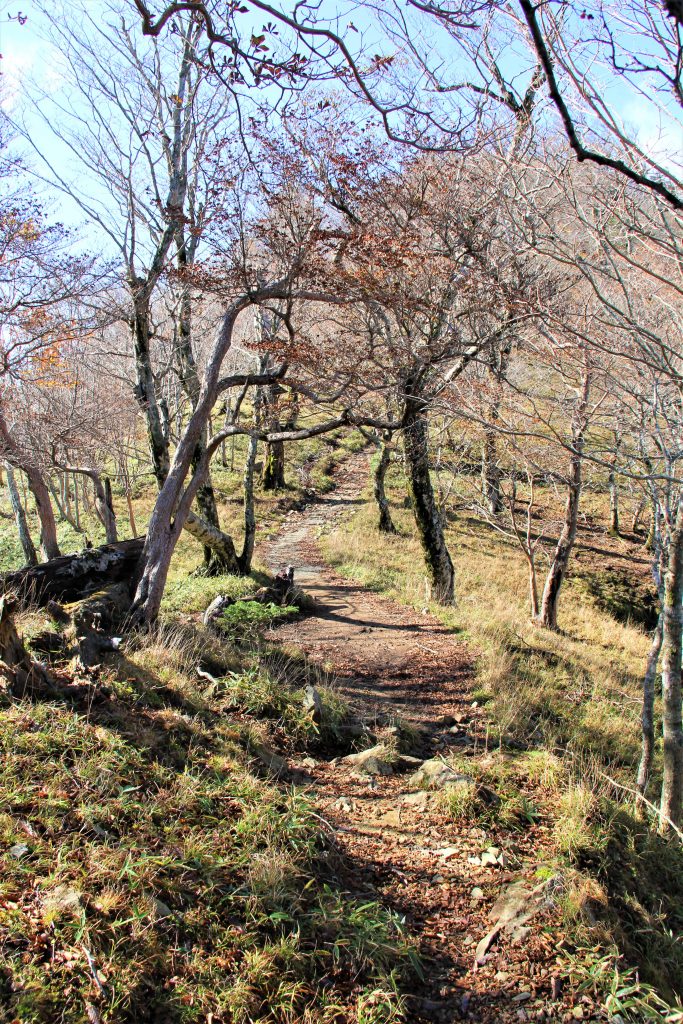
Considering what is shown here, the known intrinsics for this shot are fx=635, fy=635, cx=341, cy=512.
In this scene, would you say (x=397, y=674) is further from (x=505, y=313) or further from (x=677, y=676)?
(x=505, y=313)

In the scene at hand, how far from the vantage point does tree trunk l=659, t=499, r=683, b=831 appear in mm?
5355

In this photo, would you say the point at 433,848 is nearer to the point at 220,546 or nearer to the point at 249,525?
the point at 220,546

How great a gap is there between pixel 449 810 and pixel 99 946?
8.09 ft

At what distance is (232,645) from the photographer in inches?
275

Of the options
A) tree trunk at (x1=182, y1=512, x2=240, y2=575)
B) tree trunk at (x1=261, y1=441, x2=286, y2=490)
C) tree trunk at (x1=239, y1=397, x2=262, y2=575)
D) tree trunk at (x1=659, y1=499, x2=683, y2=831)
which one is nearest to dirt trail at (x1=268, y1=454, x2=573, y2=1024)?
tree trunk at (x1=659, y1=499, x2=683, y2=831)

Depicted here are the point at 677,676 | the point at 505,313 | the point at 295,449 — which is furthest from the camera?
the point at 295,449

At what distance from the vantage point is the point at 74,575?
7.54 m

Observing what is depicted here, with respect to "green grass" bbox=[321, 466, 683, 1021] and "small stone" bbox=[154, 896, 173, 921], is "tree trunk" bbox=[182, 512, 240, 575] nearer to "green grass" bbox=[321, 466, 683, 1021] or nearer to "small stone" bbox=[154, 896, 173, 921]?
"green grass" bbox=[321, 466, 683, 1021]

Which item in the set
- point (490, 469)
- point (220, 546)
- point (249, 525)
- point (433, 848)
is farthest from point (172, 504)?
point (490, 469)

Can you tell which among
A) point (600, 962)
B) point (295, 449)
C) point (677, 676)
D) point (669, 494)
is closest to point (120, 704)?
point (600, 962)

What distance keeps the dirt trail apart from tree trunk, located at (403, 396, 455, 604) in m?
3.96

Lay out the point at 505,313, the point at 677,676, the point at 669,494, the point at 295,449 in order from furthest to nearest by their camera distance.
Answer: the point at 295,449, the point at 505,313, the point at 669,494, the point at 677,676

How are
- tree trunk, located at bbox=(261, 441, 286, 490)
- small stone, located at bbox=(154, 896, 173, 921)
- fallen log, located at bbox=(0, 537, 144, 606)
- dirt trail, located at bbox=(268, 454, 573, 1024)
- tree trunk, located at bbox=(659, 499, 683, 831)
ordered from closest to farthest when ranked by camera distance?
small stone, located at bbox=(154, 896, 173, 921) < dirt trail, located at bbox=(268, 454, 573, 1024) < tree trunk, located at bbox=(659, 499, 683, 831) < fallen log, located at bbox=(0, 537, 144, 606) < tree trunk, located at bbox=(261, 441, 286, 490)

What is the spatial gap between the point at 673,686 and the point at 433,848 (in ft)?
8.80
